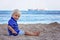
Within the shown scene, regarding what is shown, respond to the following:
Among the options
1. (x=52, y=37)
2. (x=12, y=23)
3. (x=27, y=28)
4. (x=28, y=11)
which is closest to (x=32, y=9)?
(x=28, y=11)

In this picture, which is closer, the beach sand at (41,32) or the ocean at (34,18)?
the beach sand at (41,32)

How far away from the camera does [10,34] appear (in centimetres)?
132

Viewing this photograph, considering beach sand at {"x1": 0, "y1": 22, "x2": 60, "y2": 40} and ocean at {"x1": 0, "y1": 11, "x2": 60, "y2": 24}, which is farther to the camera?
ocean at {"x1": 0, "y1": 11, "x2": 60, "y2": 24}

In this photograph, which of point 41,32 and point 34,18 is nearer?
point 41,32

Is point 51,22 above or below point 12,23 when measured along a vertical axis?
below

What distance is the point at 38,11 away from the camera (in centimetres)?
173

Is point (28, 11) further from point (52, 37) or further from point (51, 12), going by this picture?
point (52, 37)
